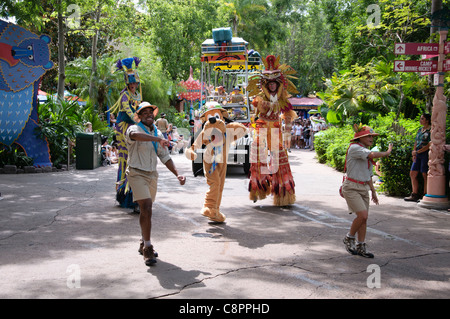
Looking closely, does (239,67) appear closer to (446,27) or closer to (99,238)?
(446,27)

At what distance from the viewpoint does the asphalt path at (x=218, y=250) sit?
15.1ft

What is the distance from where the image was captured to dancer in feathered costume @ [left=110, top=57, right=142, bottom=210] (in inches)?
326

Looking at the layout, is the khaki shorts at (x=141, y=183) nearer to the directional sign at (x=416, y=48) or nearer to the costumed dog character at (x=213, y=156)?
the costumed dog character at (x=213, y=156)

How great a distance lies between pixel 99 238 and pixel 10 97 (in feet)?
28.4

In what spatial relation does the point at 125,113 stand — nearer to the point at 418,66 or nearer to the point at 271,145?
the point at 271,145

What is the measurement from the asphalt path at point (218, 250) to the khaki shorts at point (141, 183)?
748 millimetres

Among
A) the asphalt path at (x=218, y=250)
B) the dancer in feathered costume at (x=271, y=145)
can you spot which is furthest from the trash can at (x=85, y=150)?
the dancer in feathered costume at (x=271, y=145)

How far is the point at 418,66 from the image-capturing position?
29.6 feet

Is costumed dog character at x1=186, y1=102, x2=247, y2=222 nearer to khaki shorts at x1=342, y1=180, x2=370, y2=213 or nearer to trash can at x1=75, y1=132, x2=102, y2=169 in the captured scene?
khaki shorts at x1=342, y1=180, x2=370, y2=213

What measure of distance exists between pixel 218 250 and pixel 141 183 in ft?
4.31

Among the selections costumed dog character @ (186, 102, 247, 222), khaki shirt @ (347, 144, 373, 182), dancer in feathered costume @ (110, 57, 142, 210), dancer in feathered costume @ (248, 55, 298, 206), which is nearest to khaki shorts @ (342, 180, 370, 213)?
khaki shirt @ (347, 144, 373, 182)

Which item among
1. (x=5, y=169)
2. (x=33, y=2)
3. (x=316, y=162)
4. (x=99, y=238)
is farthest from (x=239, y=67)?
(x=99, y=238)

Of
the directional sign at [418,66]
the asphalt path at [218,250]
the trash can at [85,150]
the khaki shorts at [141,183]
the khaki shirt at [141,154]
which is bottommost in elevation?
the asphalt path at [218,250]

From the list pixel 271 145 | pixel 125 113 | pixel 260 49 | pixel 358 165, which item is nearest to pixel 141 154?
pixel 358 165
